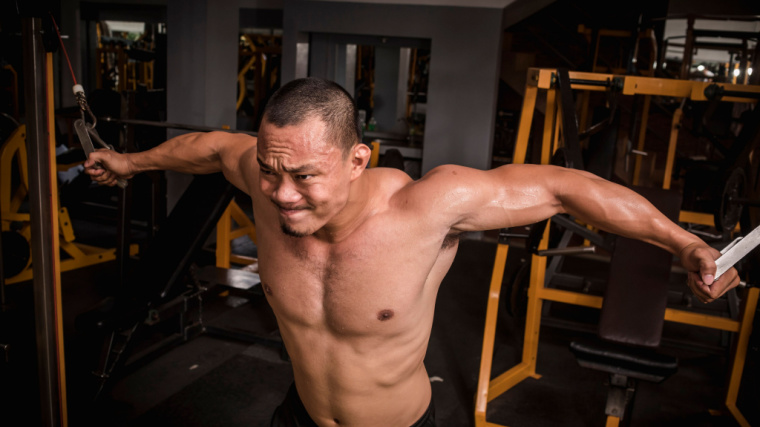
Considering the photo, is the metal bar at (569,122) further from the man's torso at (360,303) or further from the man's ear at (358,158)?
the man's ear at (358,158)

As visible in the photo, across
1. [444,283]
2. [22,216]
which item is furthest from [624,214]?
[22,216]

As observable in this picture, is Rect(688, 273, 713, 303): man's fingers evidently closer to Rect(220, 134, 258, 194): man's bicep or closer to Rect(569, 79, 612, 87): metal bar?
Rect(220, 134, 258, 194): man's bicep

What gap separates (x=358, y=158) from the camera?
3.77 ft

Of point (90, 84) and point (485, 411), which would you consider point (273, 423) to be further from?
point (90, 84)

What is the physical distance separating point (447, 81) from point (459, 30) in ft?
1.60

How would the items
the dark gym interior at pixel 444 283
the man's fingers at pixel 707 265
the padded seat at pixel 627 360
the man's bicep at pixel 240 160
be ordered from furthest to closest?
the dark gym interior at pixel 444 283, the padded seat at pixel 627 360, the man's bicep at pixel 240 160, the man's fingers at pixel 707 265

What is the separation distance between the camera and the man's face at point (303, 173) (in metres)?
1.04

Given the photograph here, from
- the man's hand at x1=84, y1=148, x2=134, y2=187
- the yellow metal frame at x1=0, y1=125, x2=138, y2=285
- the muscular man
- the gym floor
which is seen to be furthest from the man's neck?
the yellow metal frame at x1=0, y1=125, x2=138, y2=285

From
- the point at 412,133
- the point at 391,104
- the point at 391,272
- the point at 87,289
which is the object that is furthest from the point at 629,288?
the point at 391,104

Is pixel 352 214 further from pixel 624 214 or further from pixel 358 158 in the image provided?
pixel 624 214

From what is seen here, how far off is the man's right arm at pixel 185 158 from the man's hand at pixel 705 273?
104cm

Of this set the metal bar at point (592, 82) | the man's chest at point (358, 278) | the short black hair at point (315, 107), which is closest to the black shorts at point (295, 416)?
the man's chest at point (358, 278)

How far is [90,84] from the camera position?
30.0 feet

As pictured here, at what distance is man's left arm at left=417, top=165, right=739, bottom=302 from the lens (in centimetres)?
110
